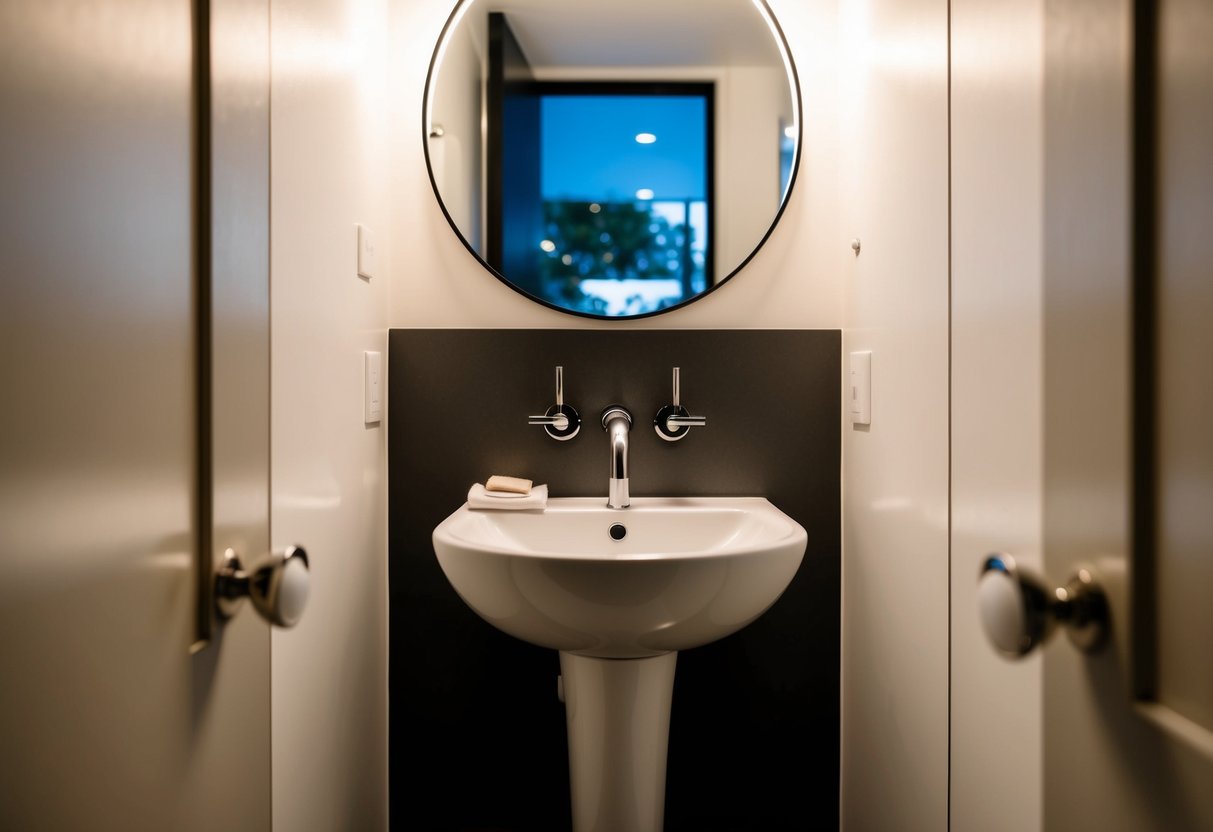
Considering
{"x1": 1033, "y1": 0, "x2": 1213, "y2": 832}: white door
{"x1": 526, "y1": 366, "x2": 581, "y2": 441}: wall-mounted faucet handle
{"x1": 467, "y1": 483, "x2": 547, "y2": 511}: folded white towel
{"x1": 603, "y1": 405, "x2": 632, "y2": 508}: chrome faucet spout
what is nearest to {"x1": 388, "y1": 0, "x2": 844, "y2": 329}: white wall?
{"x1": 526, "y1": 366, "x2": 581, "y2": 441}: wall-mounted faucet handle

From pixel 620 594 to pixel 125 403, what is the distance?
2.34 feet

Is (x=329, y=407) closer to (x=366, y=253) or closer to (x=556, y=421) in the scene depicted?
(x=366, y=253)

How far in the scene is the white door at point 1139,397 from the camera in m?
0.38

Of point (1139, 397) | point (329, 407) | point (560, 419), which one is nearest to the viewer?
point (1139, 397)

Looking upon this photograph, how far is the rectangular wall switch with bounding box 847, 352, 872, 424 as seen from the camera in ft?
4.55

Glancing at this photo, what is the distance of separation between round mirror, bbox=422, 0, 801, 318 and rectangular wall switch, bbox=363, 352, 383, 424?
→ 31cm

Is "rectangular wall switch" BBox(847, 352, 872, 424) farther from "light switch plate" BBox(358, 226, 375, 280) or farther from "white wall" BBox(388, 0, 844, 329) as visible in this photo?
Result: "light switch plate" BBox(358, 226, 375, 280)

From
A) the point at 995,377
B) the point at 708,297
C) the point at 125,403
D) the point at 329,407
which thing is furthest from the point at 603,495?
the point at 125,403

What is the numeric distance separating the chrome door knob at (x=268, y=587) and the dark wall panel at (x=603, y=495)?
39.8 inches

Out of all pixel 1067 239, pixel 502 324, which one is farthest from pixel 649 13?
pixel 1067 239

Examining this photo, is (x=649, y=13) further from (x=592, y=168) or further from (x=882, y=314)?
(x=882, y=314)

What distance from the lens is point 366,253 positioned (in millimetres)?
1396

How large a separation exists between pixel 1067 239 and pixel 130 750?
64cm

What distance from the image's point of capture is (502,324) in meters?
1.56
